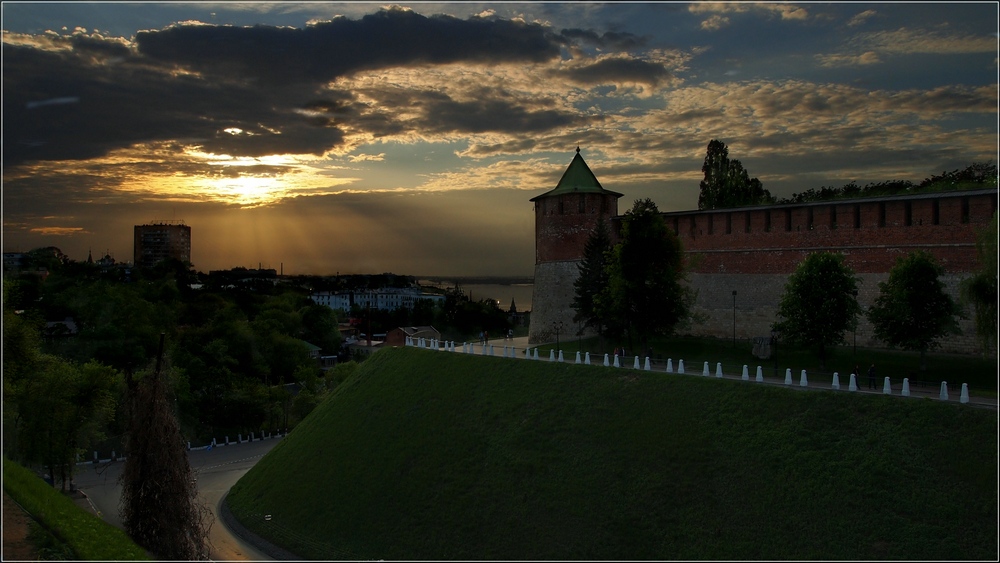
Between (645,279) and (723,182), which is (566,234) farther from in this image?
(723,182)

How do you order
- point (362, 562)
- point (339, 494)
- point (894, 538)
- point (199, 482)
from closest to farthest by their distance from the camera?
point (894, 538), point (362, 562), point (339, 494), point (199, 482)

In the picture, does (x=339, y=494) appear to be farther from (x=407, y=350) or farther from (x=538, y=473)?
(x=407, y=350)

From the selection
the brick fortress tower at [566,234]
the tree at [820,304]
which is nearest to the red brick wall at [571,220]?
the brick fortress tower at [566,234]

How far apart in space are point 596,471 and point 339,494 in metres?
8.47

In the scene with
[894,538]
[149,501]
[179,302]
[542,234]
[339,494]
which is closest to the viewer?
[894,538]

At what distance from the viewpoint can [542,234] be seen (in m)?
36.2

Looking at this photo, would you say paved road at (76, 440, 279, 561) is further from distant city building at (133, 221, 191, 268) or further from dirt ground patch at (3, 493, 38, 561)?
distant city building at (133, 221, 191, 268)

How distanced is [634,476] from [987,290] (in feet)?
31.1

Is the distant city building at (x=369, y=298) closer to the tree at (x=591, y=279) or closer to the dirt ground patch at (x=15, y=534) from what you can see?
the tree at (x=591, y=279)

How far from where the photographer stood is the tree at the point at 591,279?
31.5 meters

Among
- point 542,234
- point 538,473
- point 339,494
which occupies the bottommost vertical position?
point 339,494

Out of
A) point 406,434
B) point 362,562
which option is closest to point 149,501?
point 362,562

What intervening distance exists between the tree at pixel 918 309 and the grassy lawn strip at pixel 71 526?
21.3 m

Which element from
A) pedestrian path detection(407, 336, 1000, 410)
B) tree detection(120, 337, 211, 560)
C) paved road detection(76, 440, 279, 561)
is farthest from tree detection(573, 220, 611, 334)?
tree detection(120, 337, 211, 560)
